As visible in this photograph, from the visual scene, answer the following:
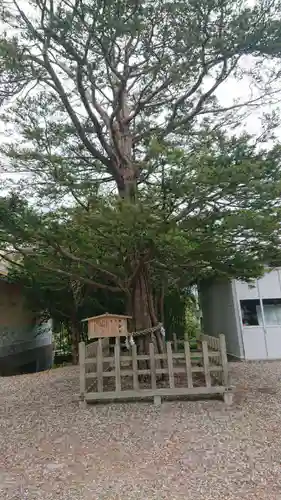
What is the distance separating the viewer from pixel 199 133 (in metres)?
6.05

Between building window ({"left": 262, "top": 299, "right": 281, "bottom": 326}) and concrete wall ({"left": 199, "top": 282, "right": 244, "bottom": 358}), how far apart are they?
71 centimetres

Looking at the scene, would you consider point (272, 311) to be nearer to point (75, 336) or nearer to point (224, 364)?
point (224, 364)

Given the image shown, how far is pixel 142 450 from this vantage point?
349 cm

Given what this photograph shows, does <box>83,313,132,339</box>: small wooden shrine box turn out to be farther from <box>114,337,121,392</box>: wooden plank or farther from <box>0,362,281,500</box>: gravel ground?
<box>0,362,281,500</box>: gravel ground

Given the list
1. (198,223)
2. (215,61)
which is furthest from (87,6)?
(198,223)

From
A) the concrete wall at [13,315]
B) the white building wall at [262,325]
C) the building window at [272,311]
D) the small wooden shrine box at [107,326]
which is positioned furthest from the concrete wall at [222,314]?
the concrete wall at [13,315]

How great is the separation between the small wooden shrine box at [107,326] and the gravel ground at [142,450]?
Result: 944 mm

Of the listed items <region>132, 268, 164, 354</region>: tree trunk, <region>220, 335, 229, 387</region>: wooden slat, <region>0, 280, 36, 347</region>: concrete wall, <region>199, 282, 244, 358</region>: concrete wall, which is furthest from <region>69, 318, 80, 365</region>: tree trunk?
<region>220, 335, 229, 387</region>: wooden slat

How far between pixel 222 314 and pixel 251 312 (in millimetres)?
1364

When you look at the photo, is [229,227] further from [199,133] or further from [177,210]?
[199,133]

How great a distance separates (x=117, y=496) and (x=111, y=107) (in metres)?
5.28

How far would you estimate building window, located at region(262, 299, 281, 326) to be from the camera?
9.16 metres

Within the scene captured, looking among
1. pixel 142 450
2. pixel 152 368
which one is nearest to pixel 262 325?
pixel 152 368

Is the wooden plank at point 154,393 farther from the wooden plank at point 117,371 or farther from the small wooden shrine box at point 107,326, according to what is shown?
the small wooden shrine box at point 107,326
